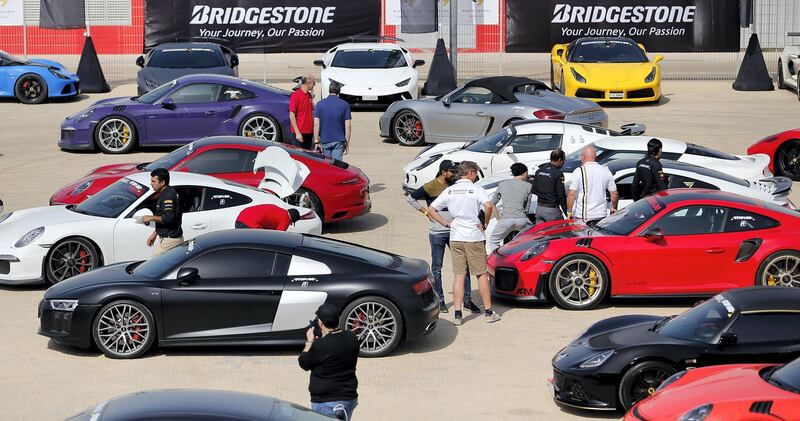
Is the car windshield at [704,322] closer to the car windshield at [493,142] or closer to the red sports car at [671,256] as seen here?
the red sports car at [671,256]

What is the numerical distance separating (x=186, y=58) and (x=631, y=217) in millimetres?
14829

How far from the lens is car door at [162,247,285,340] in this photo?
36.8 ft

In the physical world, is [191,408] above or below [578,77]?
below

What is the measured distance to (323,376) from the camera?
8055 millimetres

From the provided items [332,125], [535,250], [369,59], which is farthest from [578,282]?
[369,59]

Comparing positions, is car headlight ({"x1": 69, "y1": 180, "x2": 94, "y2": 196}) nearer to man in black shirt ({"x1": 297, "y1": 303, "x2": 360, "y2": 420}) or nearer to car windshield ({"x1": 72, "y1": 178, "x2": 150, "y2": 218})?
car windshield ({"x1": 72, "y1": 178, "x2": 150, "y2": 218})

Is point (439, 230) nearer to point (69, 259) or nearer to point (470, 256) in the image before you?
point (470, 256)

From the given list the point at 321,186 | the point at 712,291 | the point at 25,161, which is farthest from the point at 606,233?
the point at 25,161

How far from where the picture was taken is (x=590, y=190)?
14617 mm

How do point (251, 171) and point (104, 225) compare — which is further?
point (251, 171)

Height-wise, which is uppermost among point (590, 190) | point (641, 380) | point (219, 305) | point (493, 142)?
point (493, 142)

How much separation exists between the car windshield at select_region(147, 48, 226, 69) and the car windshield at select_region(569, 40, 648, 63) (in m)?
7.55

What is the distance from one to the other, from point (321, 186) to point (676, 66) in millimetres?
18628

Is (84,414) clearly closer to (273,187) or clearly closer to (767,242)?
(767,242)
